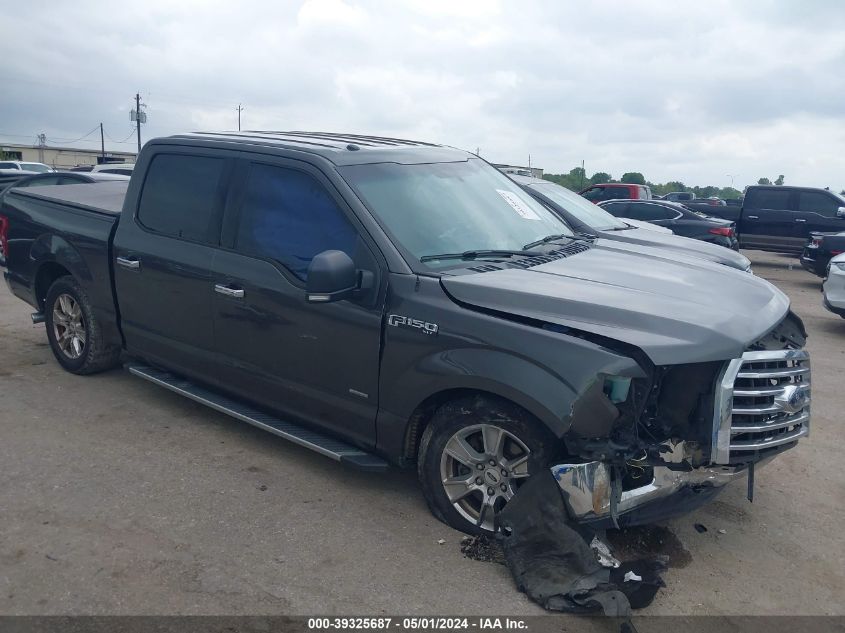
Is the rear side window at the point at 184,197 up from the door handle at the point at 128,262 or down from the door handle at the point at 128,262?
up

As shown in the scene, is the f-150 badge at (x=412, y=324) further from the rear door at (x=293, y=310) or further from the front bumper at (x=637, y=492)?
the front bumper at (x=637, y=492)

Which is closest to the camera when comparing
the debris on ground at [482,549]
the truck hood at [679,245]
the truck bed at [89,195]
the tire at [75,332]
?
the debris on ground at [482,549]

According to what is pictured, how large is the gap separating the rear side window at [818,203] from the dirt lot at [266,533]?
1299 cm

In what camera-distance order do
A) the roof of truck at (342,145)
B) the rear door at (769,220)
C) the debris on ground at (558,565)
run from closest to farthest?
the debris on ground at (558,565), the roof of truck at (342,145), the rear door at (769,220)

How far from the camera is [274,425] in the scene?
14.8ft

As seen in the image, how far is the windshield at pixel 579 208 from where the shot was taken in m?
8.83

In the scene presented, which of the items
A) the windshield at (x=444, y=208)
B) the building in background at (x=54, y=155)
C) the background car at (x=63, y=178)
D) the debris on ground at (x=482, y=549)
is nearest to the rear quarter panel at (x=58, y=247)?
the windshield at (x=444, y=208)

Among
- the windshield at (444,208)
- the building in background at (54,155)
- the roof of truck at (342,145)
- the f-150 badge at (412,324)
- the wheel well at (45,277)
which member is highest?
the roof of truck at (342,145)

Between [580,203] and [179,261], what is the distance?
5930 mm

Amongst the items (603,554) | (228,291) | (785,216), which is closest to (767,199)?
(785,216)

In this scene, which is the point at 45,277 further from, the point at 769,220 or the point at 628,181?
the point at 628,181

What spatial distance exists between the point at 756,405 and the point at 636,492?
677 mm

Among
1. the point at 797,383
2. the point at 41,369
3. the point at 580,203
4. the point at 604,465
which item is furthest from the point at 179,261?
the point at 580,203

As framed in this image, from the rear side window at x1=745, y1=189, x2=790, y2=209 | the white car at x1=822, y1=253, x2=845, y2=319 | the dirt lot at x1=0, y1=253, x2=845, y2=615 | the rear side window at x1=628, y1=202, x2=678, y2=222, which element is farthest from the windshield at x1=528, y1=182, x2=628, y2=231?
the rear side window at x1=745, y1=189, x2=790, y2=209
